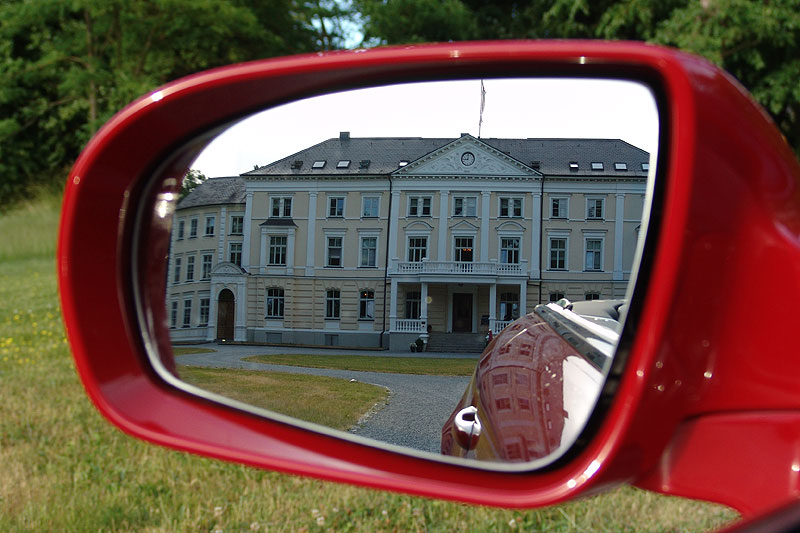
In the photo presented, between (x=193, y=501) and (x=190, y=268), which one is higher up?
(x=190, y=268)

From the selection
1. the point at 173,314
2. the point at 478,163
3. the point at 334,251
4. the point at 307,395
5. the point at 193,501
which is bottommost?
the point at 193,501

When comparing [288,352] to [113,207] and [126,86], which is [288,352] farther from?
[126,86]

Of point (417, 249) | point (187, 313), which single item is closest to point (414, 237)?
point (417, 249)

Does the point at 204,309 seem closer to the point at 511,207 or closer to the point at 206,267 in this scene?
the point at 206,267

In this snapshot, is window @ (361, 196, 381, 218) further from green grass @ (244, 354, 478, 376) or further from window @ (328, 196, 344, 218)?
green grass @ (244, 354, 478, 376)

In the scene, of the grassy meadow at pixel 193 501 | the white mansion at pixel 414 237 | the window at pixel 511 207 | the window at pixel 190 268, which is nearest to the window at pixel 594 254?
the white mansion at pixel 414 237

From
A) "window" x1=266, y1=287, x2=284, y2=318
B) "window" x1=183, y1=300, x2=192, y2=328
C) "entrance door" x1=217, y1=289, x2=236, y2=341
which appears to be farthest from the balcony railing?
"window" x1=183, y1=300, x2=192, y2=328

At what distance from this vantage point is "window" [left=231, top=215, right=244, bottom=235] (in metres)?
1.10

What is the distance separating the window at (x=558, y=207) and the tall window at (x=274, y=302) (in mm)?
402

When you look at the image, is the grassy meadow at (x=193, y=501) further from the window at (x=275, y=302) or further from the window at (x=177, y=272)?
the window at (x=275, y=302)

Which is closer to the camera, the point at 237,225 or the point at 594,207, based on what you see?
the point at 594,207

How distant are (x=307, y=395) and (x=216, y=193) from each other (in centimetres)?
36

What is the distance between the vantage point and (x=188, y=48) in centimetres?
1714

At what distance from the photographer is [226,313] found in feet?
3.72
